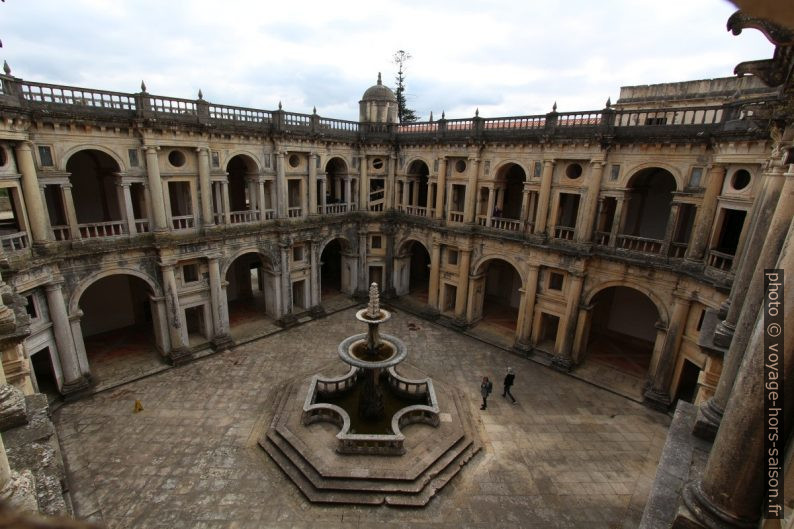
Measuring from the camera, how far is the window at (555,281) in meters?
23.3

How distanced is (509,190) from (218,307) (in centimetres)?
2108

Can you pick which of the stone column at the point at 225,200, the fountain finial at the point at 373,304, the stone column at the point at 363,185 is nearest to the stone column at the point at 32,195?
the stone column at the point at 225,200

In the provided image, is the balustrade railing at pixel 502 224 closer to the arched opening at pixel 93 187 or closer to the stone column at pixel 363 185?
the stone column at pixel 363 185

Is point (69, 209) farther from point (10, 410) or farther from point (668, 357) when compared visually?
point (668, 357)

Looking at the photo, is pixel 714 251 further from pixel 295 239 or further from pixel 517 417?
pixel 295 239

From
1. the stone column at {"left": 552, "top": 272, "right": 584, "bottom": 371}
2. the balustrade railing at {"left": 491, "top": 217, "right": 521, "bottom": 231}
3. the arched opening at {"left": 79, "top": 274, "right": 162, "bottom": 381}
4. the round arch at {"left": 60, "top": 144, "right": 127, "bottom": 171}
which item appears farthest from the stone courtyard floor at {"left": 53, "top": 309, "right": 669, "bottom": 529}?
the round arch at {"left": 60, "top": 144, "right": 127, "bottom": 171}

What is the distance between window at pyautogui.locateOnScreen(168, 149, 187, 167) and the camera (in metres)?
21.2

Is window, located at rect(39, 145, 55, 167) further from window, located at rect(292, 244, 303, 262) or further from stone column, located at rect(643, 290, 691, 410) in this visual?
stone column, located at rect(643, 290, 691, 410)

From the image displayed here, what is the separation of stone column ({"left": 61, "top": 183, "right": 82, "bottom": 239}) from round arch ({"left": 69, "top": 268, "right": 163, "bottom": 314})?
1978 millimetres

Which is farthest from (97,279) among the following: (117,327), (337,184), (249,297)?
(337,184)

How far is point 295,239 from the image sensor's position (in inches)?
1047

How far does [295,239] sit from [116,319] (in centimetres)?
1213

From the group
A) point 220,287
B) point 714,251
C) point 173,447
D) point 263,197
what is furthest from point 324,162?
point 714,251

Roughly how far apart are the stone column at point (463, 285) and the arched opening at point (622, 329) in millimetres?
7681
